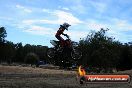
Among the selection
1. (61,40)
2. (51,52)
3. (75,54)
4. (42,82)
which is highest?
(61,40)

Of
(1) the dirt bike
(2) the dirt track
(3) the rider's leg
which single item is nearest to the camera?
(3) the rider's leg

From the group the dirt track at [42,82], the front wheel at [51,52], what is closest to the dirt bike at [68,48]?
the front wheel at [51,52]

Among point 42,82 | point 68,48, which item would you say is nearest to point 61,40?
point 68,48

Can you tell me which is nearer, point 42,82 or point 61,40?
point 61,40

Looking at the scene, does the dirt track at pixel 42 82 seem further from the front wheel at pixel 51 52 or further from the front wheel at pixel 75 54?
the front wheel at pixel 75 54

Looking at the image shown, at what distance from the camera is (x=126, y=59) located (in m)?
98.4

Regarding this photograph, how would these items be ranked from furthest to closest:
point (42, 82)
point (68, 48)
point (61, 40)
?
point (42, 82) < point (68, 48) < point (61, 40)

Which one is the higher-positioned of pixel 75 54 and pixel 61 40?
pixel 61 40

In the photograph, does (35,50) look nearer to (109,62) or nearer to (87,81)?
(109,62)

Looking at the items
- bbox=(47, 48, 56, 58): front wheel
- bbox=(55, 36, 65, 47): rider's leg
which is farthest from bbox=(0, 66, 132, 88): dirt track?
bbox=(55, 36, 65, 47): rider's leg

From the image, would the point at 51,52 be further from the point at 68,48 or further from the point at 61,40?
the point at 61,40

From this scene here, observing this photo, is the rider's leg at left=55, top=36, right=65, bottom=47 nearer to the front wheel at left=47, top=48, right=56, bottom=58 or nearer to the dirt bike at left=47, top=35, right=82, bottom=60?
the dirt bike at left=47, top=35, right=82, bottom=60

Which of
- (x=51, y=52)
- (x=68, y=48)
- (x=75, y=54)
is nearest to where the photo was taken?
(x=68, y=48)

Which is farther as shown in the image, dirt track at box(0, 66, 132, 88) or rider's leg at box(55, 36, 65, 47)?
dirt track at box(0, 66, 132, 88)
